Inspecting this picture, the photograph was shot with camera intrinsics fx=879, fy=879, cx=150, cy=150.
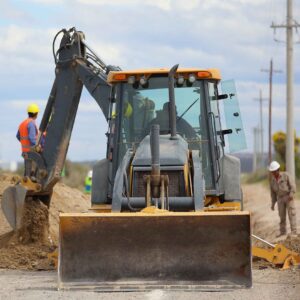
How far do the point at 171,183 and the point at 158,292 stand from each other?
1.77 metres

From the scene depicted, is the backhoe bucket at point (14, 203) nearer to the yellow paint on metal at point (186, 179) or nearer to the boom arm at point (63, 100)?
the boom arm at point (63, 100)

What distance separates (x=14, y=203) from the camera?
48.5 ft

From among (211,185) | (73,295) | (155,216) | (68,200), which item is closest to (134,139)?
(211,185)

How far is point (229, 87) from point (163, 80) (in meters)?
1.02

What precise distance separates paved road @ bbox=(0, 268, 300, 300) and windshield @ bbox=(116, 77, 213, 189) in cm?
166

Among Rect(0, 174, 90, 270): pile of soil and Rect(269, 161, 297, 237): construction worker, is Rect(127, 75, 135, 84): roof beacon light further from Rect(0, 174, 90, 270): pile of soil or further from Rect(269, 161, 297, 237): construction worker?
Rect(269, 161, 297, 237): construction worker

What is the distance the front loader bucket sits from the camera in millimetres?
10523

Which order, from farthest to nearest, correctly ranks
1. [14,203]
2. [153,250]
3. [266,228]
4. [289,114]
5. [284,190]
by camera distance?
[289,114], [266,228], [284,190], [14,203], [153,250]

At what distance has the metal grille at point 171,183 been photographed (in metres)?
11.6

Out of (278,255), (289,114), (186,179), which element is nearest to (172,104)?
(186,179)

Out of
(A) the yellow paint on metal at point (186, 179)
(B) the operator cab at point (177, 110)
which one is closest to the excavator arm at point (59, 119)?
(B) the operator cab at point (177, 110)

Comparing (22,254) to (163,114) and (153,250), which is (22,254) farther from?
(153,250)

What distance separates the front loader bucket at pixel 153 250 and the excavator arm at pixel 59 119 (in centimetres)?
419

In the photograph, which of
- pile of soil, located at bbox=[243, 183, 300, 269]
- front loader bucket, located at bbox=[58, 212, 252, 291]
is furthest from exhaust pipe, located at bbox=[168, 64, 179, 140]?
pile of soil, located at bbox=[243, 183, 300, 269]
